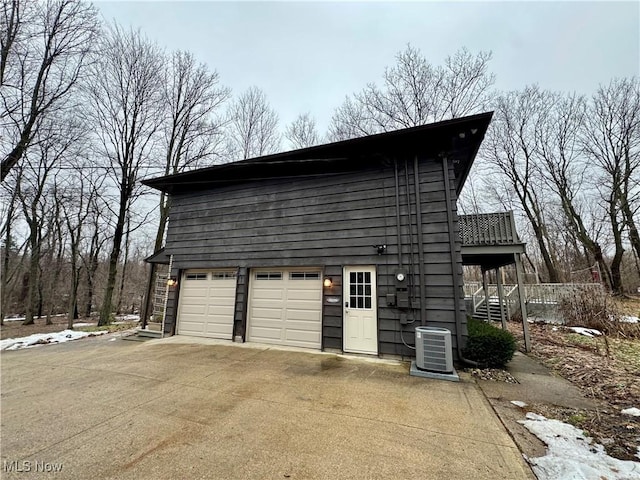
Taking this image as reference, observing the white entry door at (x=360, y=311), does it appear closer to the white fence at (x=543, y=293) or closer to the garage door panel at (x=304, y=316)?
the garage door panel at (x=304, y=316)

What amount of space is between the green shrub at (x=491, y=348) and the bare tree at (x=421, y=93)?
10.1 metres

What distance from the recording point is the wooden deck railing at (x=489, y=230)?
5.62m

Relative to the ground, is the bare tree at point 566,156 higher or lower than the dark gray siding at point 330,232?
higher

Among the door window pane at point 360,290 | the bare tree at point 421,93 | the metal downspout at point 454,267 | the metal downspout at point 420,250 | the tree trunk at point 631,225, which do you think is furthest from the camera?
the tree trunk at point 631,225

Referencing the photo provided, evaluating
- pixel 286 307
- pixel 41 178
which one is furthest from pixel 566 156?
pixel 41 178

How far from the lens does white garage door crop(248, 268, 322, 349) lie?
5754mm

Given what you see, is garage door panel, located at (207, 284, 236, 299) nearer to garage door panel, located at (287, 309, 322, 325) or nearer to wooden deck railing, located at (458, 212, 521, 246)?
garage door panel, located at (287, 309, 322, 325)

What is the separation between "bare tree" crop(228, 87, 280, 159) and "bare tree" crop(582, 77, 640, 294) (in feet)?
53.9

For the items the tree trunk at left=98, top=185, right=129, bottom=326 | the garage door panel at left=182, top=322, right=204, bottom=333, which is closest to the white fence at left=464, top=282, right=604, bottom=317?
the garage door panel at left=182, top=322, right=204, bottom=333

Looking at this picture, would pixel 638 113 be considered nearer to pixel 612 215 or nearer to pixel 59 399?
pixel 612 215

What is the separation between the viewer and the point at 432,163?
17.0 ft

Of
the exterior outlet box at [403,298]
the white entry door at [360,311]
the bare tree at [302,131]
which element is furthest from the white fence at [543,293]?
the bare tree at [302,131]

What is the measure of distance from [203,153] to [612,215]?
68.2ft

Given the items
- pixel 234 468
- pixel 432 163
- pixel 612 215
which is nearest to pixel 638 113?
pixel 612 215
